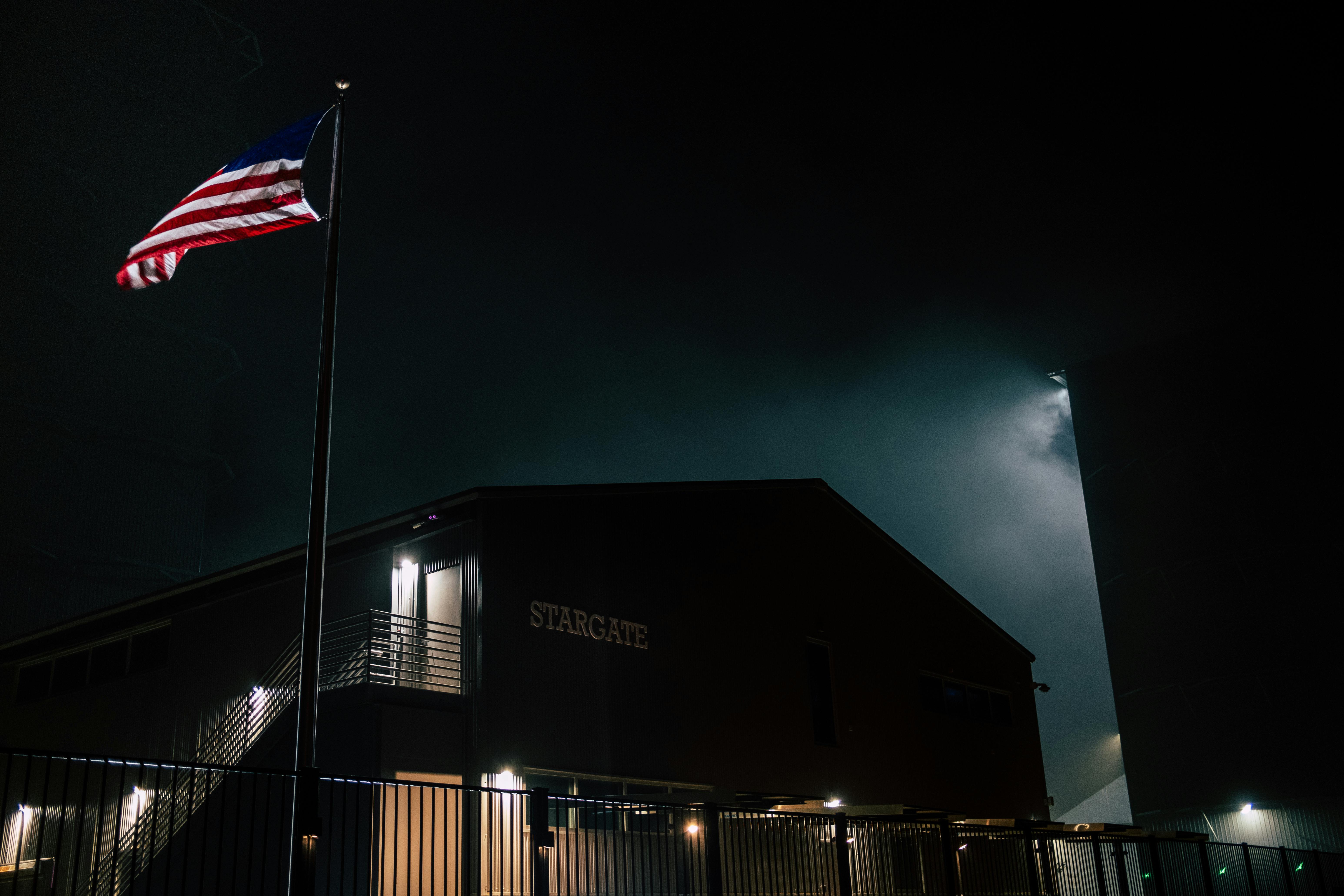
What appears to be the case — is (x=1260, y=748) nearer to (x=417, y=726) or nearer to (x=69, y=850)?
(x=417, y=726)

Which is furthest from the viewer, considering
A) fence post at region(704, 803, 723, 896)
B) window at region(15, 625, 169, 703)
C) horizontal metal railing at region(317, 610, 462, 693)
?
window at region(15, 625, 169, 703)

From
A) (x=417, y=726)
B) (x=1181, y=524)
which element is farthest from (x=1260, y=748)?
(x=417, y=726)

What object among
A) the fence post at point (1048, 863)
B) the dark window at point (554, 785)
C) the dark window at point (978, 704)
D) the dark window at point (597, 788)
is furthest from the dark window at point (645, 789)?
the dark window at point (978, 704)

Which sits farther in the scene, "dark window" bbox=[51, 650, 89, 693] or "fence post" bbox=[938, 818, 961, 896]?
"dark window" bbox=[51, 650, 89, 693]

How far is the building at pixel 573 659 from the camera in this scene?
1905 cm

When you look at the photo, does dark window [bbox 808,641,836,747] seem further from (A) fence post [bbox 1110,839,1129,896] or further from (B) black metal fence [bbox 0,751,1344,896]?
(A) fence post [bbox 1110,839,1129,896]

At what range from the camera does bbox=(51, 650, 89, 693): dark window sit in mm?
27438

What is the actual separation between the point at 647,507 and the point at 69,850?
48.5ft

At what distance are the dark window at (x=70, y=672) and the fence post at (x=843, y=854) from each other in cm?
2169

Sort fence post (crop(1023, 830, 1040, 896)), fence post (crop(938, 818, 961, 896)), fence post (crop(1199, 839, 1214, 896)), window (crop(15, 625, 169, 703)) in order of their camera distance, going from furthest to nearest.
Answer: window (crop(15, 625, 169, 703))
fence post (crop(1199, 839, 1214, 896))
fence post (crop(1023, 830, 1040, 896))
fence post (crop(938, 818, 961, 896))

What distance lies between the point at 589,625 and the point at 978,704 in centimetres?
1657

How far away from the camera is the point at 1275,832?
35.6 metres

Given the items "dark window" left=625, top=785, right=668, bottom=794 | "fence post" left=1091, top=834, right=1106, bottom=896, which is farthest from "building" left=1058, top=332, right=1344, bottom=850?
"dark window" left=625, top=785, right=668, bottom=794

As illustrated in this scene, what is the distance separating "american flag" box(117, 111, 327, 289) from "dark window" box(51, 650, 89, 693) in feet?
63.1
